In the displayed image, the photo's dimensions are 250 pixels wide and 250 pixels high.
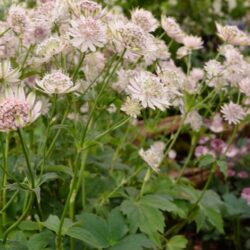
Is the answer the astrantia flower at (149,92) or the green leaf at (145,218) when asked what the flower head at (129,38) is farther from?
the green leaf at (145,218)

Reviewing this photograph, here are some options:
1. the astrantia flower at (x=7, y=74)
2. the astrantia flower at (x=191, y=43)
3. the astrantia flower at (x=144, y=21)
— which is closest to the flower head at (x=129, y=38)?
the astrantia flower at (x=144, y=21)

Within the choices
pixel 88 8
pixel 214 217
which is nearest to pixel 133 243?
pixel 214 217

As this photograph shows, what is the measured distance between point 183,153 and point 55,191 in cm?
138

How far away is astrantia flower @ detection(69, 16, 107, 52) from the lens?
1.10 metres

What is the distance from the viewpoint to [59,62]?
136 centimetres

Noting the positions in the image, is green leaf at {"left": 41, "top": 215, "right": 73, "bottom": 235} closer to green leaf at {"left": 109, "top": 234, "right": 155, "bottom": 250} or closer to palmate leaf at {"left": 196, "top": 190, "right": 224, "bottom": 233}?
green leaf at {"left": 109, "top": 234, "right": 155, "bottom": 250}

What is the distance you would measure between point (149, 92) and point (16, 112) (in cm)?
30

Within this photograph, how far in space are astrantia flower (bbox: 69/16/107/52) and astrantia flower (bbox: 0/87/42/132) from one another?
190 millimetres

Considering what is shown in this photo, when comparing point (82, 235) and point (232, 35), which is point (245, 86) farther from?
point (82, 235)

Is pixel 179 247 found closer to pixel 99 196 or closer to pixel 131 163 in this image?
pixel 99 196

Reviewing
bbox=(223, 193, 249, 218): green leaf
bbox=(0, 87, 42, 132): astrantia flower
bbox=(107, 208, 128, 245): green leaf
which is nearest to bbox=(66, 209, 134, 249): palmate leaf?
bbox=(107, 208, 128, 245): green leaf

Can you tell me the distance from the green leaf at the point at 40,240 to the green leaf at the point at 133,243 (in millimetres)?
163

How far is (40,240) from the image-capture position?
1178 mm

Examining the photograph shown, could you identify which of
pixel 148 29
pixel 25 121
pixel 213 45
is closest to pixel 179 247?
pixel 148 29
